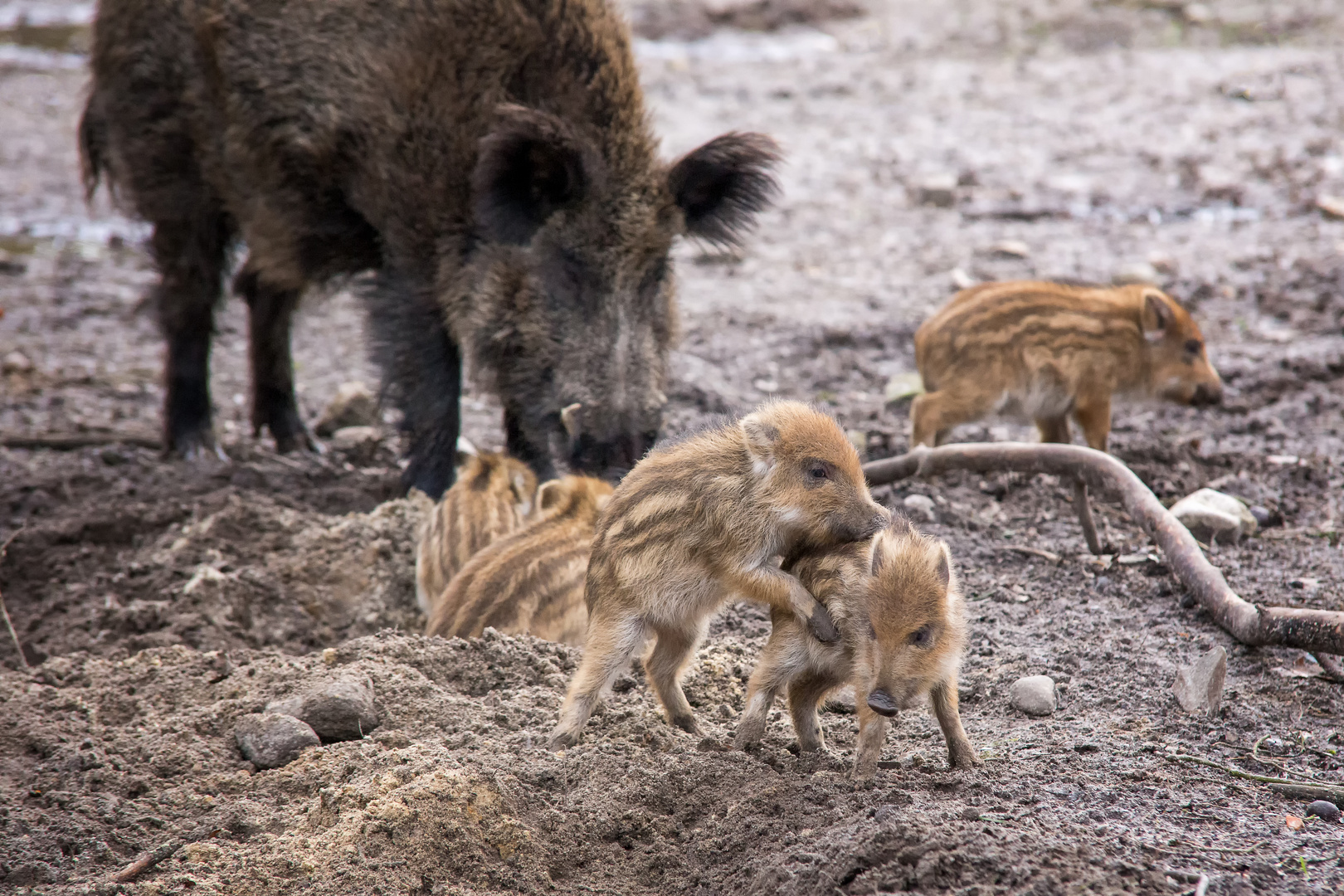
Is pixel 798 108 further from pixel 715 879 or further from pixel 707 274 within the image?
pixel 715 879

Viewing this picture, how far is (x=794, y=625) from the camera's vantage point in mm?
3094

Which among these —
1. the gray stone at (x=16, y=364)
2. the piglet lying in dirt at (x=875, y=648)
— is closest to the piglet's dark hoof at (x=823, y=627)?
the piglet lying in dirt at (x=875, y=648)

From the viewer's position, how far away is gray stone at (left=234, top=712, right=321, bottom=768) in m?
3.23

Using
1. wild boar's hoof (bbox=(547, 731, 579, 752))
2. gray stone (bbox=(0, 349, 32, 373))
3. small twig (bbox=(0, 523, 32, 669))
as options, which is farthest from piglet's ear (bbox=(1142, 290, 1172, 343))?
gray stone (bbox=(0, 349, 32, 373))

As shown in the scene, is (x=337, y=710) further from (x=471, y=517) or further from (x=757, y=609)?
(x=757, y=609)

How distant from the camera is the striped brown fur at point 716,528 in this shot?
3.23 meters

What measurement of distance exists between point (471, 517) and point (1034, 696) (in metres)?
2.15

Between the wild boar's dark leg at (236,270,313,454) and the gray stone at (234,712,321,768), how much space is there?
134 inches

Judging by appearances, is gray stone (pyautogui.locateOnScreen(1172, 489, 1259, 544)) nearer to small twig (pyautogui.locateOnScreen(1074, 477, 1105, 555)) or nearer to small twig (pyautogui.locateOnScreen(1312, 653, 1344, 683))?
small twig (pyautogui.locateOnScreen(1074, 477, 1105, 555))

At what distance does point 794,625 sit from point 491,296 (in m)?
2.50

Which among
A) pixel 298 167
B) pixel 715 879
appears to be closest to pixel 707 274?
pixel 298 167

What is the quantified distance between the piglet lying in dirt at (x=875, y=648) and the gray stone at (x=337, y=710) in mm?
973

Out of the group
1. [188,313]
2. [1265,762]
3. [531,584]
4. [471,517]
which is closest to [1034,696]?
[1265,762]

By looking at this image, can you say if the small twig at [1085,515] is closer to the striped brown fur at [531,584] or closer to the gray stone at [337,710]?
the striped brown fur at [531,584]
